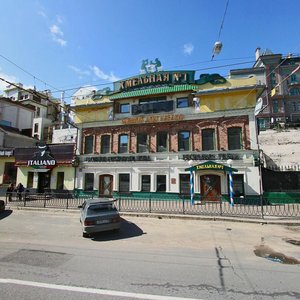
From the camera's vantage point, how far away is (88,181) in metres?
23.1

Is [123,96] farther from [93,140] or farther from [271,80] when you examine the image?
[271,80]

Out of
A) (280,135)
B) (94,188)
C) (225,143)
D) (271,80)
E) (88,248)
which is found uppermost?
(271,80)

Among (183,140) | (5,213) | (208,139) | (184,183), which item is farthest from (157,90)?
(5,213)

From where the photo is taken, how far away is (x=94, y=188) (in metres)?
22.6

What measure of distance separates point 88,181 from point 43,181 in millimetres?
5221

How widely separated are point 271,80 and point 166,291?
65.3m

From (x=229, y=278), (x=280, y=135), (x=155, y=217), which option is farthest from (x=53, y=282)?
(x=280, y=135)

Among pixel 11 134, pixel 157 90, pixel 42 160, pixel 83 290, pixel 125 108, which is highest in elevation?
pixel 157 90

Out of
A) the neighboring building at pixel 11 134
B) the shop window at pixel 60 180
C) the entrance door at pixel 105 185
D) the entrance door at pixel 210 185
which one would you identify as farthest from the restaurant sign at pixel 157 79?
the neighboring building at pixel 11 134

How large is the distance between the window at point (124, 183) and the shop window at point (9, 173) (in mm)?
12914

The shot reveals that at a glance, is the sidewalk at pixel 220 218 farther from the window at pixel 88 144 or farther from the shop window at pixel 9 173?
the shop window at pixel 9 173

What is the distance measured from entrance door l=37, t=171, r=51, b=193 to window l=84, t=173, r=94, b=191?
165 inches

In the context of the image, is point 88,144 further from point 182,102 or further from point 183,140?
point 182,102

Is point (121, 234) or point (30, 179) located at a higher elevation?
point (30, 179)
